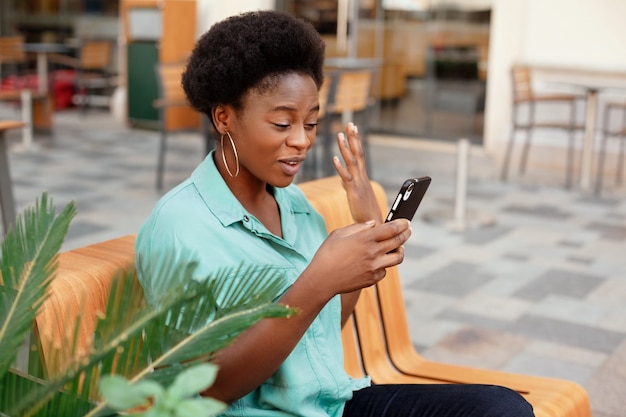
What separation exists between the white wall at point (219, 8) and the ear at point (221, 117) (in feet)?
33.2

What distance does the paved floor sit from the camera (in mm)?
4156

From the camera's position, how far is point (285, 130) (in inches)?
74.1

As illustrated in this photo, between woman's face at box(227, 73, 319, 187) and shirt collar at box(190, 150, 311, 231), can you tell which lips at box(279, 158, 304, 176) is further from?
shirt collar at box(190, 150, 311, 231)

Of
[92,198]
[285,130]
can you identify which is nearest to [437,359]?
[285,130]

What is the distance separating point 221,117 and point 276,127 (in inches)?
5.5

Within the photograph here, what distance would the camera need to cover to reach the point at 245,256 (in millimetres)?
1808

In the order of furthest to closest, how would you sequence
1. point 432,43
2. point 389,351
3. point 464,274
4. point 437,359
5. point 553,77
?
point 432,43 < point 553,77 < point 464,274 < point 437,359 < point 389,351

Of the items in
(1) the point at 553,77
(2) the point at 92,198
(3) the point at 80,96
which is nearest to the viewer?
(2) the point at 92,198

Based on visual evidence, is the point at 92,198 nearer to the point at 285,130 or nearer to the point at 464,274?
the point at 464,274

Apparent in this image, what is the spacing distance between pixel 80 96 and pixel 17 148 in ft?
14.1

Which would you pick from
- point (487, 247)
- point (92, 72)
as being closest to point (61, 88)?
point (92, 72)

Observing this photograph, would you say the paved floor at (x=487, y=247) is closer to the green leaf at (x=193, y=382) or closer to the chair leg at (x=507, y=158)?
the chair leg at (x=507, y=158)

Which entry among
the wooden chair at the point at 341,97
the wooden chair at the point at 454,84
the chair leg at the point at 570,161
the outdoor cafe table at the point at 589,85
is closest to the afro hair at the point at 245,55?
the wooden chair at the point at 341,97

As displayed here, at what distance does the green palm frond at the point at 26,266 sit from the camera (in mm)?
1143
